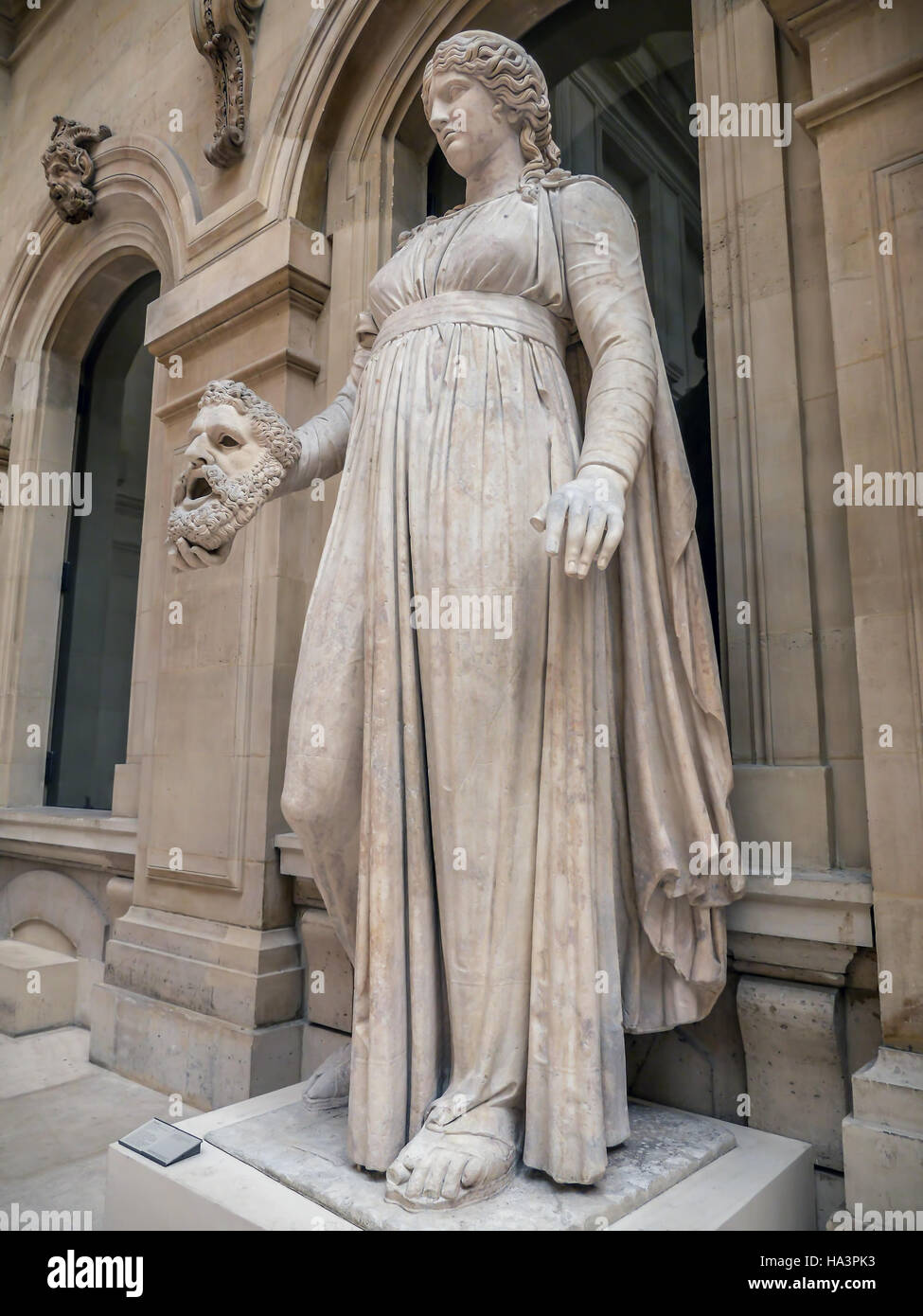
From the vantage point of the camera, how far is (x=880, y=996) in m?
2.16

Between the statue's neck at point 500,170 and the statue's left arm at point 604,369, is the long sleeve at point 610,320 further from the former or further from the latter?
the statue's neck at point 500,170

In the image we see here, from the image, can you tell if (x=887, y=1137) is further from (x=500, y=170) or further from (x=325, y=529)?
(x=325, y=529)

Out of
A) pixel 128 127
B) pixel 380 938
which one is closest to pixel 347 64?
pixel 128 127

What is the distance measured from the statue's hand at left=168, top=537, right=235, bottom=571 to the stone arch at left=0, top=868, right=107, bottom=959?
3198mm

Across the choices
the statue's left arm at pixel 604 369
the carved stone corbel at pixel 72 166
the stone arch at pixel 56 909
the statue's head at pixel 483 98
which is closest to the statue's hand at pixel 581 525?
the statue's left arm at pixel 604 369

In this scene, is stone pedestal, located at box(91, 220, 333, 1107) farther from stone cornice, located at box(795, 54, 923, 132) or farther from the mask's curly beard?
stone cornice, located at box(795, 54, 923, 132)

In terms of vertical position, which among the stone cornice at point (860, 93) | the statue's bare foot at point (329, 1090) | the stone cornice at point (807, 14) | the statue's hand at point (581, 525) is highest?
the stone cornice at point (807, 14)

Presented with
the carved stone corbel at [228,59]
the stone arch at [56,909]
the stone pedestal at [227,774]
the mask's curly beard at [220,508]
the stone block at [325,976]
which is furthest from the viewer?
the stone arch at [56,909]

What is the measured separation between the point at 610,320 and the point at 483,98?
72 centimetres

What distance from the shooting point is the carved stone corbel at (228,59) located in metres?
4.53

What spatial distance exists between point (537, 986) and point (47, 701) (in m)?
5.17

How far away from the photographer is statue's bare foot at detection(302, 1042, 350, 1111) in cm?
239

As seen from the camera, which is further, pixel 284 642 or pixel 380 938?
pixel 284 642

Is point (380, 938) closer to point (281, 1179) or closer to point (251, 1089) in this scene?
point (281, 1179)
